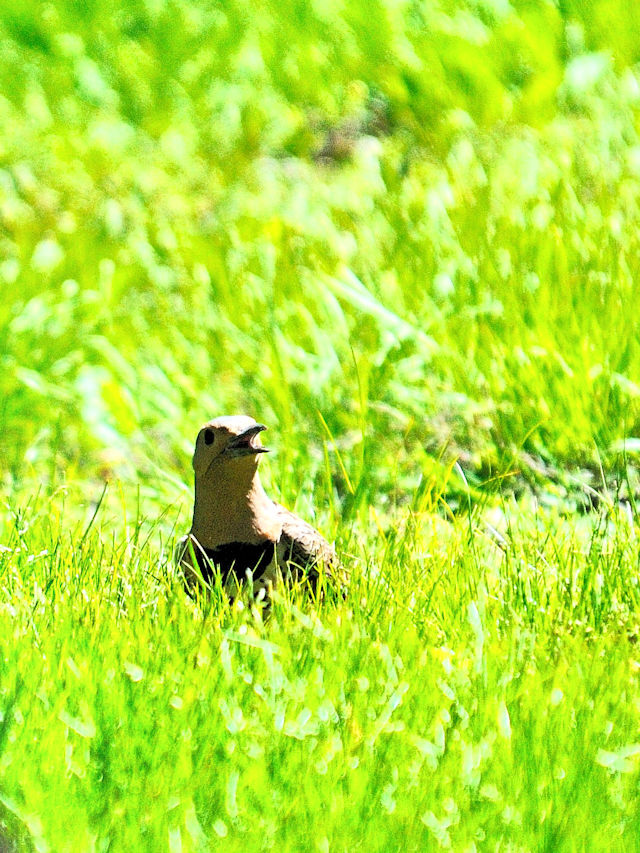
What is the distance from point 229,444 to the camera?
3.28m

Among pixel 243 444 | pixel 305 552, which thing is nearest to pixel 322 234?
pixel 243 444

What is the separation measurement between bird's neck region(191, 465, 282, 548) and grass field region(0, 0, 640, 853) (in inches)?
6.9

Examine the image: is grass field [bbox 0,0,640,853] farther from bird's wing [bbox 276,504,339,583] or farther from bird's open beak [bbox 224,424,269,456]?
bird's open beak [bbox 224,424,269,456]

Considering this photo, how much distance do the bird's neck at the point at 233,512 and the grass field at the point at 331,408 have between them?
0.18 m

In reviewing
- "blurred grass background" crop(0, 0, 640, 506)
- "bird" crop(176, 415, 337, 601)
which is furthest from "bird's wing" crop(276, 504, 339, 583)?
"blurred grass background" crop(0, 0, 640, 506)

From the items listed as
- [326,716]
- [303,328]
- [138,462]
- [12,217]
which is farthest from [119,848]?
[12,217]

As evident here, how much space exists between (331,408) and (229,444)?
4.16 feet

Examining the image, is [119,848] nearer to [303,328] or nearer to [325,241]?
[303,328]

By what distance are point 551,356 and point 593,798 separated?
6.14 feet

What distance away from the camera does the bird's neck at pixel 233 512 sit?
3.27 meters

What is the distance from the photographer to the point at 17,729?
2.84 m

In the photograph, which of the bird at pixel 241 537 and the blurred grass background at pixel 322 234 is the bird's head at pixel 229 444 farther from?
the blurred grass background at pixel 322 234

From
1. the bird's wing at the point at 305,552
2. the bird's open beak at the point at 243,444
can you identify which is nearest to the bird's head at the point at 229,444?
the bird's open beak at the point at 243,444

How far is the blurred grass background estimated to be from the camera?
4.40 m
